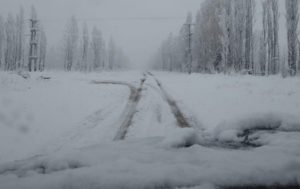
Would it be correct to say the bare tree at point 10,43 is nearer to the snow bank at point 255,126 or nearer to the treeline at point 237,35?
the treeline at point 237,35


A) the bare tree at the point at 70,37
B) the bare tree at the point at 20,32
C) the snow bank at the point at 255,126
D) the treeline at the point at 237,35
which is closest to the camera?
the snow bank at the point at 255,126

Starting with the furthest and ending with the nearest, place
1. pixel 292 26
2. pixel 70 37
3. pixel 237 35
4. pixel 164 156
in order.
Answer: pixel 70 37 → pixel 237 35 → pixel 292 26 → pixel 164 156

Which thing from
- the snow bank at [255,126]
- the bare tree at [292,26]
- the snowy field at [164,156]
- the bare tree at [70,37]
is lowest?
the snowy field at [164,156]

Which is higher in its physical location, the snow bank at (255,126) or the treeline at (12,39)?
the treeline at (12,39)

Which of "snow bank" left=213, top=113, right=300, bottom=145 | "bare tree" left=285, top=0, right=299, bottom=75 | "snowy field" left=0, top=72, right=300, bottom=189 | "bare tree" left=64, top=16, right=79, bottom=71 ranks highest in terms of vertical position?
"bare tree" left=64, top=16, right=79, bottom=71

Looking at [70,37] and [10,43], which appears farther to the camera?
[70,37]

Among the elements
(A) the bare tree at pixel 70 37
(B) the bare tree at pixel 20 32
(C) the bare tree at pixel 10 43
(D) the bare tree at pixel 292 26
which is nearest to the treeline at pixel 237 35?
(D) the bare tree at pixel 292 26

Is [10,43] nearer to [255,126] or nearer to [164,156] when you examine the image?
[255,126]

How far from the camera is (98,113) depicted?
A: 9961 mm

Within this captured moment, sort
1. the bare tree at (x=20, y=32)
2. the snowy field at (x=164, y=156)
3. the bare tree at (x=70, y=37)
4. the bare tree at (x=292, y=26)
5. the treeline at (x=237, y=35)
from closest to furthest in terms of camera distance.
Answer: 1. the snowy field at (x=164, y=156)
2. the bare tree at (x=292, y=26)
3. the treeline at (x=237, y=35)
4. the bare tree at (x=20, y=32)
5. the bare tree at (x=70, y=37)

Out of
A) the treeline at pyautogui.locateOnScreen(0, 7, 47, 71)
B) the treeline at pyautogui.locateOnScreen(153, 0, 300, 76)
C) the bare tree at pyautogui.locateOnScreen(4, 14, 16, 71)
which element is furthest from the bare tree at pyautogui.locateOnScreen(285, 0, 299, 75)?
the bare tree at pyautogui.locateOnScreen(4, 14, 16, 71)

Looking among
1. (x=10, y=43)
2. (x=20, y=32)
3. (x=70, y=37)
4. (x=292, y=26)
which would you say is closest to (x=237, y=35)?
(x=292, y=26)

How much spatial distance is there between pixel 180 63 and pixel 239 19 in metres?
32.2

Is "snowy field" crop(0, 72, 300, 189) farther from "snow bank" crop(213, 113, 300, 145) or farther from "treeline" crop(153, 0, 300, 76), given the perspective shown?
"treeline" crop(153, 0, 300, 76)
